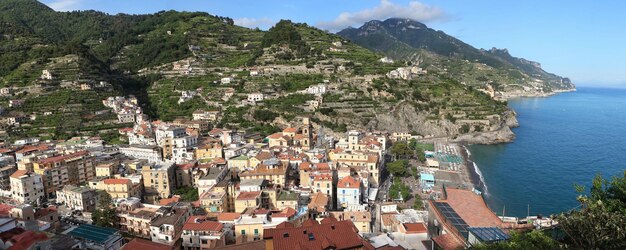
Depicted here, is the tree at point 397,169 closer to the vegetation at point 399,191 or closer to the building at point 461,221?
the vegetation at point 399,191

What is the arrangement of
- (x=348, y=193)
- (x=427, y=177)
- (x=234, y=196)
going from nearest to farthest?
1. (x=234, y=196)
2. (x=348, y=193)
3. (x=427, y=177)

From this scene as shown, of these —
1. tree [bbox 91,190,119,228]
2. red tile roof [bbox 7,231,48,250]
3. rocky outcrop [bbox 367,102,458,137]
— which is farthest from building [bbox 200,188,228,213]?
rocky outcrop [bbox 367,102,458,137]

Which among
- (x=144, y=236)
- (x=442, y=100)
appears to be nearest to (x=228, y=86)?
(x=442, y=100)

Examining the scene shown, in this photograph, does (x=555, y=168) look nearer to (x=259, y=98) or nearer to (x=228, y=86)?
(x=259, y=98)

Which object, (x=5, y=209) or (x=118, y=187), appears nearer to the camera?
(x=5, y=209)

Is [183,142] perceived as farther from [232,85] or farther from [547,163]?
[547,163]

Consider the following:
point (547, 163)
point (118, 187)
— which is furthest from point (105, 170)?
point (547, 163)

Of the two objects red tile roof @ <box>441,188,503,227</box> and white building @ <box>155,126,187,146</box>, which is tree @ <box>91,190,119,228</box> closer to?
white building @ <box>155,126,187,146</box>
